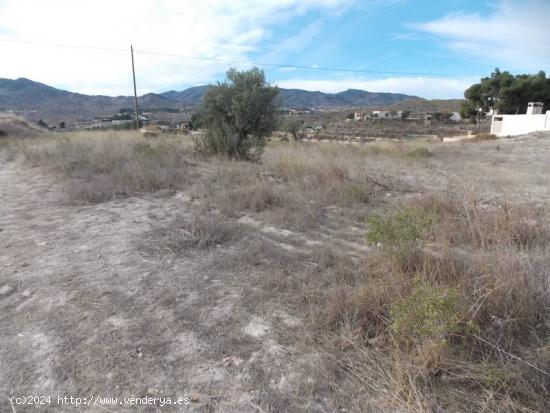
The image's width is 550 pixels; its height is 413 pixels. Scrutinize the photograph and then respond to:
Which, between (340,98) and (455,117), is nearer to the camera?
(455,117)

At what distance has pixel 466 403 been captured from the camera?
1.62 meters

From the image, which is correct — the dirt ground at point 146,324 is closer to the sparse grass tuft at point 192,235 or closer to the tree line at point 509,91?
the sparse grass tuft at point 192,235

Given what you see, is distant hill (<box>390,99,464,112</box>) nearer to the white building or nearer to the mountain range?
the mountain range

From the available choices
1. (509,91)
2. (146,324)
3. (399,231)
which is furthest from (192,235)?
(509,91)

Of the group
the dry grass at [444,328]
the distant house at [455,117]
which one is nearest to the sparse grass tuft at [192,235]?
the dry grass at [444,328]

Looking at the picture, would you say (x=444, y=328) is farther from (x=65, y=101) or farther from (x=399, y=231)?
(x=65, y=101)

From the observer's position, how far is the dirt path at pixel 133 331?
5.81 ft

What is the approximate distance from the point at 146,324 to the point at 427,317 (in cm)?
184

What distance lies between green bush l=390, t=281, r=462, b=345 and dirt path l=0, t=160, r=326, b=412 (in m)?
0.61

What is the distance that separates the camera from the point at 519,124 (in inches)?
1188

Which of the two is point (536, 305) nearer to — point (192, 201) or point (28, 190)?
point (192, 201)

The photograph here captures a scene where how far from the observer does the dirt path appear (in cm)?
177

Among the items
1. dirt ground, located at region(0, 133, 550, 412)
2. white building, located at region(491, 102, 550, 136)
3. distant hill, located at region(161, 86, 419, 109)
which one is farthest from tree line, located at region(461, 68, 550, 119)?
distant hill, located at region(161, 86, 419, 109)

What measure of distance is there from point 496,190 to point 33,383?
735 centimetres
